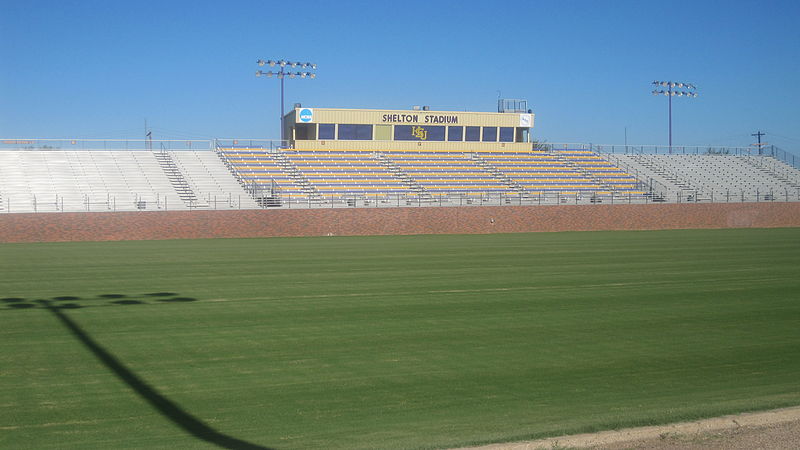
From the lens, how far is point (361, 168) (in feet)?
188

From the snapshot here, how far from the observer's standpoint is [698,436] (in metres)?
8.07

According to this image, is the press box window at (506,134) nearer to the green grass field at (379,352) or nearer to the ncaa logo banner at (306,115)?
the ncaa logo banner at (306,115)

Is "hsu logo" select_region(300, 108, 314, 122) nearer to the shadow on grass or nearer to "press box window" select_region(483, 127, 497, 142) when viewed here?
"press box window" select_region(483, 127, 497, 142)

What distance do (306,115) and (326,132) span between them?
6.58 ft

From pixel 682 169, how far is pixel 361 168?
2415 cm

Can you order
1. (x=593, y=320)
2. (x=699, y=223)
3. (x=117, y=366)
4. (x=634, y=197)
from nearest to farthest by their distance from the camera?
1. (x=117, y=366)
2. (x=593, y=320)
3. (x=699, y=223)
4. (x=634, y=197)

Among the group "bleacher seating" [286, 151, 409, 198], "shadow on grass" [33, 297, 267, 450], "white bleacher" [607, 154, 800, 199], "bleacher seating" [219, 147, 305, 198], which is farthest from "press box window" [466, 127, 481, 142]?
"shadow on grass" [33, 297, 267, 450]

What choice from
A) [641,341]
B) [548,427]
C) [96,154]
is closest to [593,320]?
[641,341]

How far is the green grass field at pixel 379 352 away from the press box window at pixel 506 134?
4089cm

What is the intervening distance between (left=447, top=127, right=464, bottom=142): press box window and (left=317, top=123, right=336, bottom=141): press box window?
8625 millimetres

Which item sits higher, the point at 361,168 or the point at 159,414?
the point at 361,168

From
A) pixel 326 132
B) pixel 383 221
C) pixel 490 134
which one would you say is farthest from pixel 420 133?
pixel 383 221

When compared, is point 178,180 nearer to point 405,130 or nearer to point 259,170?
point 259,170

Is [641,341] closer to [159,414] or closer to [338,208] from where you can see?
[159,414]
